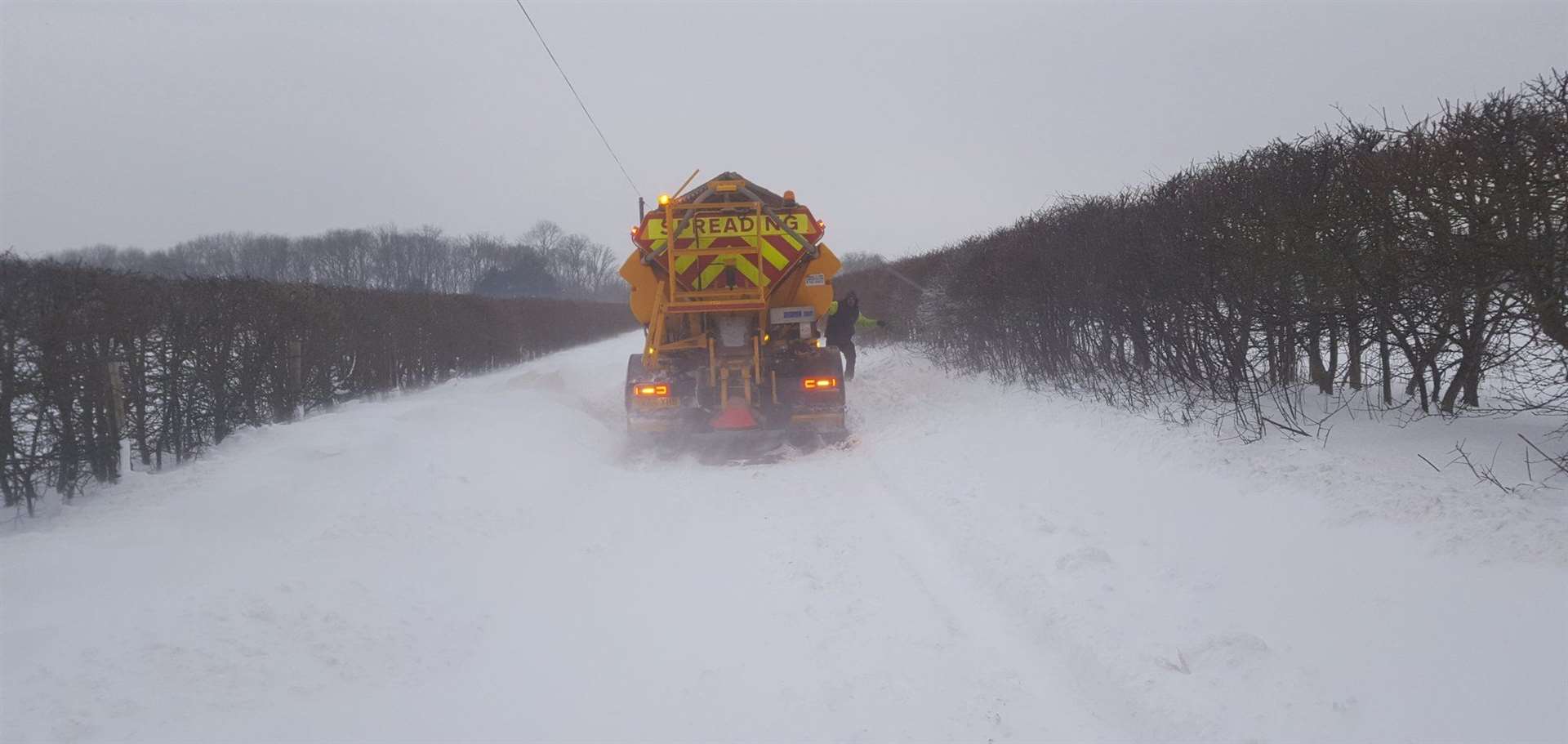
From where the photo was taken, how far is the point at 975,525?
6.20 m

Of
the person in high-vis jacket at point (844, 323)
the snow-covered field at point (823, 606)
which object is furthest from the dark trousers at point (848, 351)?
the snow-covered field at point (823, 606)

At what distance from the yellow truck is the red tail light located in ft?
0.05

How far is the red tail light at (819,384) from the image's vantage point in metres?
10.2

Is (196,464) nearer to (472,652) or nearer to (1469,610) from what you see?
(472,652)

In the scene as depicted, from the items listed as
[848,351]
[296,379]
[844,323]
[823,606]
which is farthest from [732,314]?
[823,606]

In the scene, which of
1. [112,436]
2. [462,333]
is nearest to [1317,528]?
[112,436]

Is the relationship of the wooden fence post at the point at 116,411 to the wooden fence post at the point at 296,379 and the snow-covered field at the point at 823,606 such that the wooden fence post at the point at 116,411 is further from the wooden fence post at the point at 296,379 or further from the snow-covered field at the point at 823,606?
the wooden fence post at the point at 296,379

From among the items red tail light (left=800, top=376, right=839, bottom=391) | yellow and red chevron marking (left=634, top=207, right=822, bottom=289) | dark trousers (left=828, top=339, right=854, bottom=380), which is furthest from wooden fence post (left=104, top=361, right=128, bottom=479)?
dark trousers (left=828, top=339, right=854, bottom=380)

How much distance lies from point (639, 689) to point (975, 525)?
309 centimetres

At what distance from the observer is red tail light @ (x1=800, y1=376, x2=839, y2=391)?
10.2 metres

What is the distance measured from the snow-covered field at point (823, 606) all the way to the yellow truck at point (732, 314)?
10.2 ft

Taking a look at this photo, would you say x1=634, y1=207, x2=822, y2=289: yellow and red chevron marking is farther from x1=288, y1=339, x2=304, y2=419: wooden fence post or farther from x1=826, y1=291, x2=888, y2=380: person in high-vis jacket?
x1=288, y1=339, x2=304, y2=419: wooden fence post

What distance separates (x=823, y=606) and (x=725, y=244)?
592 cm

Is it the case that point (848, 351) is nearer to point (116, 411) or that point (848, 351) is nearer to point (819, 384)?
point (819, 384)
